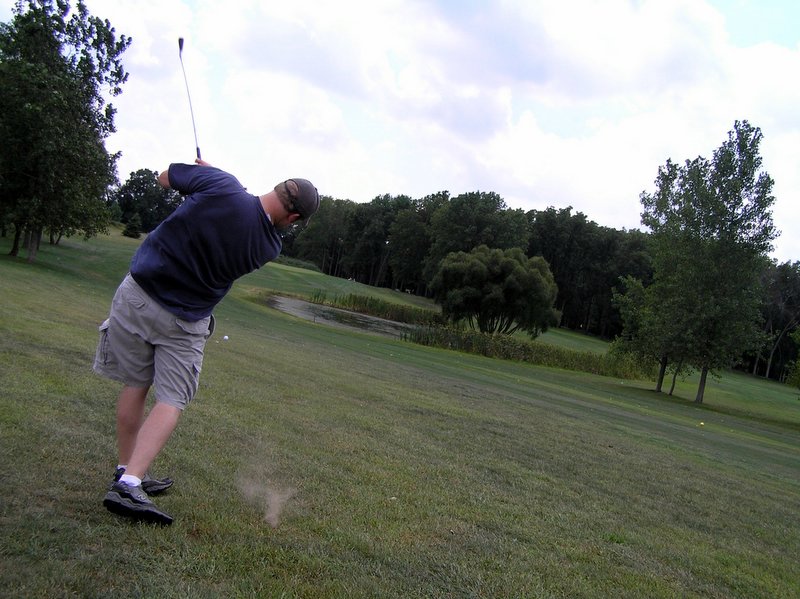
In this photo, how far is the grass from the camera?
327 centimetres

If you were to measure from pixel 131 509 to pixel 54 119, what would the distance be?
28390mm

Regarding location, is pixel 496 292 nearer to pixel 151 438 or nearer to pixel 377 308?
pixel 377 308

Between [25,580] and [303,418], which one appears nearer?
[25,580]

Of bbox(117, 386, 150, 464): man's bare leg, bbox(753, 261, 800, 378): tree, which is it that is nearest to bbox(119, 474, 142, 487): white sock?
bbox(117, 386, 150, 464): man's bare leg

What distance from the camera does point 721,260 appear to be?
2855 centimetres

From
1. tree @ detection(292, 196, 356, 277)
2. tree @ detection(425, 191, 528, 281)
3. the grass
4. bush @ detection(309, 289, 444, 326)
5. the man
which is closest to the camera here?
the grass

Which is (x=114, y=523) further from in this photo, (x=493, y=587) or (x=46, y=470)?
(x=493, y=587)

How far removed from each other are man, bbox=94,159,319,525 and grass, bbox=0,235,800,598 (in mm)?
539

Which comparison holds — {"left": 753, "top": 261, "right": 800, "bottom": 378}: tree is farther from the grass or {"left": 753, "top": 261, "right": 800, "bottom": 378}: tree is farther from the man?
the man

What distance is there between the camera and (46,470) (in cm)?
410

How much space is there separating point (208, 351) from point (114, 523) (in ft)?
30.5

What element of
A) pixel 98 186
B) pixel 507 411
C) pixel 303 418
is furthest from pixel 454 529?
pixel 98 186

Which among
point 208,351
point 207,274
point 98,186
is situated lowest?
point 208,351

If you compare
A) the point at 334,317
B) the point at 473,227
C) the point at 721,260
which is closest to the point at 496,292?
the point at 334,317
